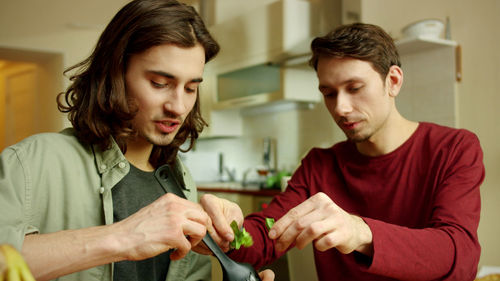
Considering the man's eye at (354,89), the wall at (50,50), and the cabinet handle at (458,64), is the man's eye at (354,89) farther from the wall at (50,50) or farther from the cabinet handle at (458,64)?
the wall at (50,50)

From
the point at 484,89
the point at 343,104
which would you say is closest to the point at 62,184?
the point at 343,104

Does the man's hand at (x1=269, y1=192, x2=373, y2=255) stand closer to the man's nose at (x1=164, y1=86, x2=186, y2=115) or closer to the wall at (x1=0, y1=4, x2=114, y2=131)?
the man's nose at (x1=164, y1=86, x2=186, y2=115)

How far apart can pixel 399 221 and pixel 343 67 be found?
0.50m

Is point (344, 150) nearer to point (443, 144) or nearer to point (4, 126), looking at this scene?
point (443, 144)

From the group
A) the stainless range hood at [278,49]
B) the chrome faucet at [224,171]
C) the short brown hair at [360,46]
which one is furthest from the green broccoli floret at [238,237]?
the chrome faucet at [224,171]

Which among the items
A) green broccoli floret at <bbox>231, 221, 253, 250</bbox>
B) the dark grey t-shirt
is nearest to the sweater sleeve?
green broccoli floret at <bbox>231, 221, 253, 250</bbox>

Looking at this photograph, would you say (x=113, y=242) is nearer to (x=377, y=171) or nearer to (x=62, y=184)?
(x=62, y=184)

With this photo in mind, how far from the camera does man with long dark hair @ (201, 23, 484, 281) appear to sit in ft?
3.60

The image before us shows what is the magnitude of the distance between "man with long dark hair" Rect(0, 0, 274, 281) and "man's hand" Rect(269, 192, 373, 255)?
1.03 ft

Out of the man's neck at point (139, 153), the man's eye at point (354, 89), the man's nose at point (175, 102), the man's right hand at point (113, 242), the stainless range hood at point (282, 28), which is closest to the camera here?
the man's right hand at point (113, 242)

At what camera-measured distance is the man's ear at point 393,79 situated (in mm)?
1447

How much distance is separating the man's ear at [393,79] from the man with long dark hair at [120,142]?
1.92 feet

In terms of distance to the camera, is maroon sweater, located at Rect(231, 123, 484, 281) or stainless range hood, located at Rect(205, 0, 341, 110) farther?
stainless range hood, located at Rect(205, 0, 341, 110)

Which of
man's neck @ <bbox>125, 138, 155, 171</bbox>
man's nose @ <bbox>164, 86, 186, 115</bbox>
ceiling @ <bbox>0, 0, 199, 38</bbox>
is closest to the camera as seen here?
man's nose @ <bbox>164, 86, 186, 115</bbox>
